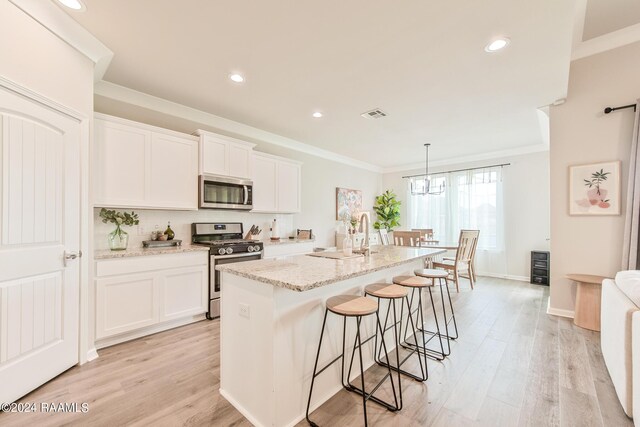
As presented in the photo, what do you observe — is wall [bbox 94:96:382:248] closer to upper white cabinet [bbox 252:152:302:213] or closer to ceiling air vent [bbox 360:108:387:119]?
upper white cabinet [bbox 252:152:302:213]

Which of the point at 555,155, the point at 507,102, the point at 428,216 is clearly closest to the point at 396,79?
the point at 507,102

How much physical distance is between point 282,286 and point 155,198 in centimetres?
244

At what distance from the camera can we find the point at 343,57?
8.06 ft

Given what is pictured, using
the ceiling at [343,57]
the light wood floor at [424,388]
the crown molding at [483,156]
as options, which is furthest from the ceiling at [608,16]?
the light wood floor at [424,388]

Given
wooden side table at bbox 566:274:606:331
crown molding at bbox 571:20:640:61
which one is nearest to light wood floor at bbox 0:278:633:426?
wooden side table at bbox 566:274:606:331

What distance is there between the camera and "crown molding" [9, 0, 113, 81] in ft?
6.17

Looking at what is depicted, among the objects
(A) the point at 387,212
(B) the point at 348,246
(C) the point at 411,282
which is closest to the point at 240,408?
(B) the point at 348,246

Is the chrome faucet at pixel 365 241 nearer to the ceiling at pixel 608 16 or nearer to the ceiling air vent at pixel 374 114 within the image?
the ceiling air vent at pixel 374 114

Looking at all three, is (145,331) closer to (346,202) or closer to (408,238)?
(408,238)

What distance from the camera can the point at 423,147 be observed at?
5.41m

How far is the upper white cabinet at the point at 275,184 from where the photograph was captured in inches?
166

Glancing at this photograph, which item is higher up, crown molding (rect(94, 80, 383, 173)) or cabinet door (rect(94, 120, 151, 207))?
crown molding (rect(94, 80, 383, 173))

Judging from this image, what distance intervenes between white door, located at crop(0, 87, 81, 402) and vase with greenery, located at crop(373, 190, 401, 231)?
5916 mm

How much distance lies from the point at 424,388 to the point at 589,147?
3.41 m
